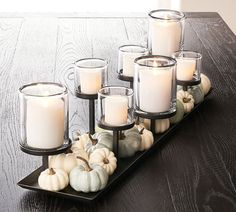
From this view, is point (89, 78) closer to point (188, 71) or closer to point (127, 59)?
point (127, 59)

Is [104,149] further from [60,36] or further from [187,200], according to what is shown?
[60,36]

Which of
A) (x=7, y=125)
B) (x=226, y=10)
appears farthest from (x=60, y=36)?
(x=226, y=10)

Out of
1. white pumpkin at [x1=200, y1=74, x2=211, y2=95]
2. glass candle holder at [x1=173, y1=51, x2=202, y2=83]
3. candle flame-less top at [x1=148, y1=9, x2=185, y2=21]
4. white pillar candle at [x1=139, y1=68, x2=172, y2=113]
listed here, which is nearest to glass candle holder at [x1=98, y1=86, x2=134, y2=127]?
white pillar candle at [x1=139, y1=68, x2=172, y2=113]

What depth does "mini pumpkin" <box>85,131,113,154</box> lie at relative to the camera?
4.99 ft

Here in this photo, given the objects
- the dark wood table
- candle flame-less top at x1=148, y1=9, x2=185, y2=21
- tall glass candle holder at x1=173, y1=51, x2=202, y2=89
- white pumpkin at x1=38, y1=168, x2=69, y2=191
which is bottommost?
the dark wood table

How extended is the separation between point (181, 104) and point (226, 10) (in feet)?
8.19

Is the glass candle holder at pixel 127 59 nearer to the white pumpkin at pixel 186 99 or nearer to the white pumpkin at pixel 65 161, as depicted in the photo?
the white pumpkin at pixel 186 99

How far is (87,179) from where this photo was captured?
1.38 metres

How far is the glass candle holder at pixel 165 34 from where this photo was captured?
83.2 inches

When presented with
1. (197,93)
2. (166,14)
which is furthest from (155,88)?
(166,14)

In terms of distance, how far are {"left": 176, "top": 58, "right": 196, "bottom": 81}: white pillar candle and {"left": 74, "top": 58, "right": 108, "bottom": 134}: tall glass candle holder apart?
265 millimetres

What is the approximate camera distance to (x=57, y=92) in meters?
1.50

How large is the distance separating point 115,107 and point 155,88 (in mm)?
175

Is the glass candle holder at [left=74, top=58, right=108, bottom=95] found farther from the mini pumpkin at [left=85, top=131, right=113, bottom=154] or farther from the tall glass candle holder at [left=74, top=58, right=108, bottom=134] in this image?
the mini pumpkin at [left=85, top=131, right=113, bottom=154]
